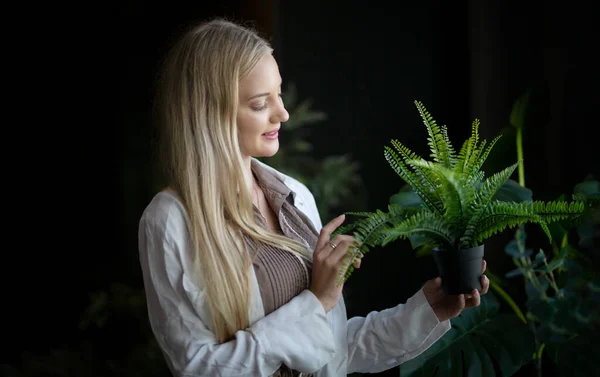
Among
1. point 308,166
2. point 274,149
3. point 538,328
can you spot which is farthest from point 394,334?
point 308,166

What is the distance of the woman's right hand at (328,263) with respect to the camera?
1449 mm

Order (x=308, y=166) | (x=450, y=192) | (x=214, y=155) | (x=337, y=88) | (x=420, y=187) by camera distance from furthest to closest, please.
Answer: (x=337, y=88) < (x=308, y=166) < (x=214, y=155) < (x=420, y=187) < (x=450, y=192)

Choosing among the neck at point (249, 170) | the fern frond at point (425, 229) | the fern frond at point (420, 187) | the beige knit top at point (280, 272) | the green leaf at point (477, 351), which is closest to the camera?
the fern frond at point (425, 229)

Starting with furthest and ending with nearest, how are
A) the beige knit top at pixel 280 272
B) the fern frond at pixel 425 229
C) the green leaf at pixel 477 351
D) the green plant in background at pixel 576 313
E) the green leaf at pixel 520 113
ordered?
the green leaf at pixel 520 113 → the green leaf at pixel 477 351 → the green plant in background at pixel 576 313 → the beige knit top at pixel 280 272 → the fern frond at pixel 425 229

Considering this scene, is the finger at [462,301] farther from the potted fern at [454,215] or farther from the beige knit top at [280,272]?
the beige knit top at [280,272]

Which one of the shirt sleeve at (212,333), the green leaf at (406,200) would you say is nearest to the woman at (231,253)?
the shirt sleeve at (212,333)

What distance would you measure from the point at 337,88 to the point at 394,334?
1951mm

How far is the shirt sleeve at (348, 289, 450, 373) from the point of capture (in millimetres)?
1604

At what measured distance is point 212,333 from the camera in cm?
147

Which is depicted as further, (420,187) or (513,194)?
(513,194)

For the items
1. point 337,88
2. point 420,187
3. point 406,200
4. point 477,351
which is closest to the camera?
point 420,187

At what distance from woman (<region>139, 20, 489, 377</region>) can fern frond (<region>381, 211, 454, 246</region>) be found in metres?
0.15

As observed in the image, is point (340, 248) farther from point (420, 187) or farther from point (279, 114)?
point (279, 114)

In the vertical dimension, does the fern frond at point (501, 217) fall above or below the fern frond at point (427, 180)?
below
